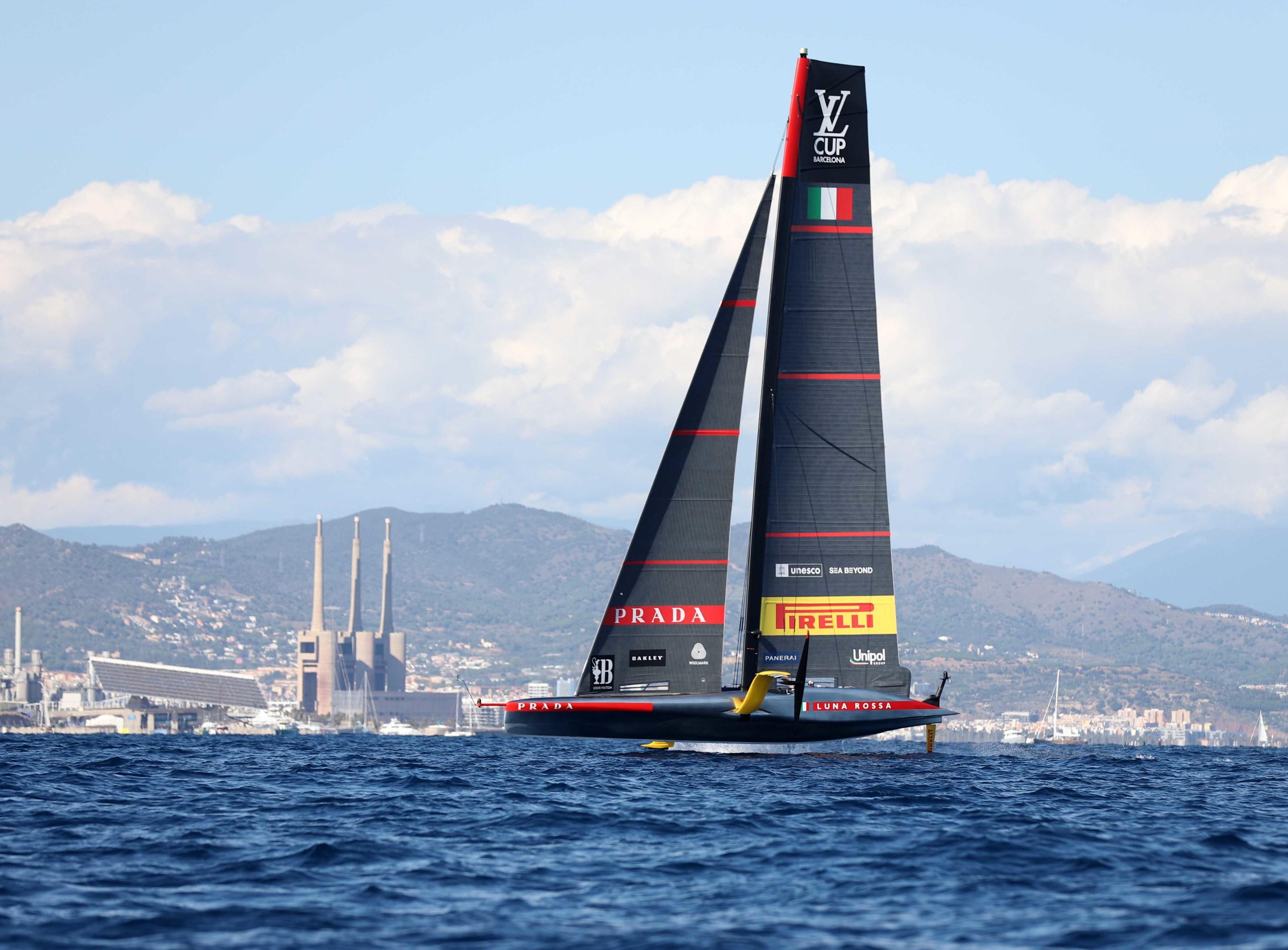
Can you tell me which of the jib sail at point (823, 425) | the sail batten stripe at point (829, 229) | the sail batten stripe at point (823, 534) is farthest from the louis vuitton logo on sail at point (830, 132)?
the sail batten stripe at point (823, 534)

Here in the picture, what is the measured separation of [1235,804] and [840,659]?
12.9 m

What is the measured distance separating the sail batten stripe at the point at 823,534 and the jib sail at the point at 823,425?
3 cm

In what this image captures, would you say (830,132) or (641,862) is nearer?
(641,862)

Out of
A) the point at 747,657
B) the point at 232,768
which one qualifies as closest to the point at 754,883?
the point at 747,657

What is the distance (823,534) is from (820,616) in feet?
7.18

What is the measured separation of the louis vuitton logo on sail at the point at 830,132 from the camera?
140 ft

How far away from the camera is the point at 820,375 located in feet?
136

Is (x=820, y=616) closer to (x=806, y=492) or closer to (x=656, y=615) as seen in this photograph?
(x=806, y=492)

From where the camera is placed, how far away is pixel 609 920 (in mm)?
17000

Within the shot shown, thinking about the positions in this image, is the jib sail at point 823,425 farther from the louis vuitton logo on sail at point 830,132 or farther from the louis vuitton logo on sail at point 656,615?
the louis vuitton logo on sail at point 656,615

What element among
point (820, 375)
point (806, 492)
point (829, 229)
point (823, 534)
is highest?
point (829, 229)

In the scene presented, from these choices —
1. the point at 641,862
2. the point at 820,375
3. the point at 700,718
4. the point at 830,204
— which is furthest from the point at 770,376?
the point at 641,862

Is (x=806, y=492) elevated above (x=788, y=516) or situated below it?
above

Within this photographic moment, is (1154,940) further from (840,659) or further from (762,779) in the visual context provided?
(840,659)
